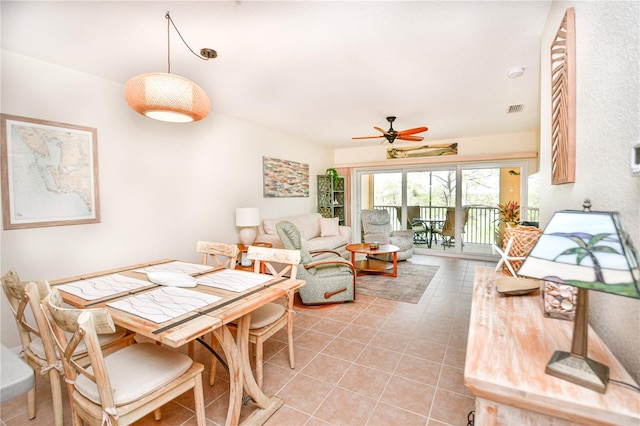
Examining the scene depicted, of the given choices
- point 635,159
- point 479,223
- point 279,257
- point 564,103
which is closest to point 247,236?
point 279,257

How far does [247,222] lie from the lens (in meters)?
4.12

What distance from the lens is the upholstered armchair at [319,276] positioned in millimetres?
3185

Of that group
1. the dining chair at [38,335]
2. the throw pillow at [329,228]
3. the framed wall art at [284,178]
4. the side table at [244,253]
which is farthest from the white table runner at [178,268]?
the throw pillow at [329,228]

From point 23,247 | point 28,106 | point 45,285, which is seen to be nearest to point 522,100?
point 45,285

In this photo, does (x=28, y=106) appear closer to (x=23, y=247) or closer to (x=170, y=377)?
(x=23, y=247)

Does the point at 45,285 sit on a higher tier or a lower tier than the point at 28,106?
lower

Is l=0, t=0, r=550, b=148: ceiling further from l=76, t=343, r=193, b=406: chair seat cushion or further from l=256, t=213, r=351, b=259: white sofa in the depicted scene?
l=76, t=343, r=193, b=406: chair seat cushion

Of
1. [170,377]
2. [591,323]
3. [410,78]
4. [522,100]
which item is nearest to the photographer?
[591,323]

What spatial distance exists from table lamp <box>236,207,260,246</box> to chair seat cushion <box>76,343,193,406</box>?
101 inches

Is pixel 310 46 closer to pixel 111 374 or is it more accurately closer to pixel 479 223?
pixel 111 374

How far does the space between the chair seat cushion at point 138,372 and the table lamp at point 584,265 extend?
1546 millimetres

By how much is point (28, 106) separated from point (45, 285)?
1899mm

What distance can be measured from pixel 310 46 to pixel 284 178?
3318mm

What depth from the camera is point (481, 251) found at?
615cm
